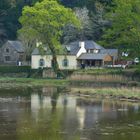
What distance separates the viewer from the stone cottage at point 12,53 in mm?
101688

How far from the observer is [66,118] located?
37.5 m

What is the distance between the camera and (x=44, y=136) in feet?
99.6

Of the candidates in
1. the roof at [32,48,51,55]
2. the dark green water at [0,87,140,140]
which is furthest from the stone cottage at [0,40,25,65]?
the dark green water at [0,87,140,140]

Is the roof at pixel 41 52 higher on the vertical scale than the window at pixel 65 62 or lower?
higher

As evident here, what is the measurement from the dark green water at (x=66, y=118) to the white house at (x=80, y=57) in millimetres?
36988

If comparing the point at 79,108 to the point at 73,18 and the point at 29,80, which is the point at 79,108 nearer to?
the point at 29,80

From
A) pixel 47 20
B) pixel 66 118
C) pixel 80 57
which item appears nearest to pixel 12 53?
pixel 80 57

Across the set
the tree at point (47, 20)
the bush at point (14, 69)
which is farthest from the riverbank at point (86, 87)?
the bush at point (14, 69)

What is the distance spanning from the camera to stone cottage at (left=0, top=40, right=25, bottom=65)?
10169 centimetres

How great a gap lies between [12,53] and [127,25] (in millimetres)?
38431

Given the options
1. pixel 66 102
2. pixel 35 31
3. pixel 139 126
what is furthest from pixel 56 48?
pixel 139 126

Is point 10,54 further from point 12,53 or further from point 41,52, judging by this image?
point 41,52

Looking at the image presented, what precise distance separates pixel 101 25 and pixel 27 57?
15485 millimetres

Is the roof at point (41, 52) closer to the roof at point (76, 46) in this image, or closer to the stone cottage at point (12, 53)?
the roof at point (76, 46)
